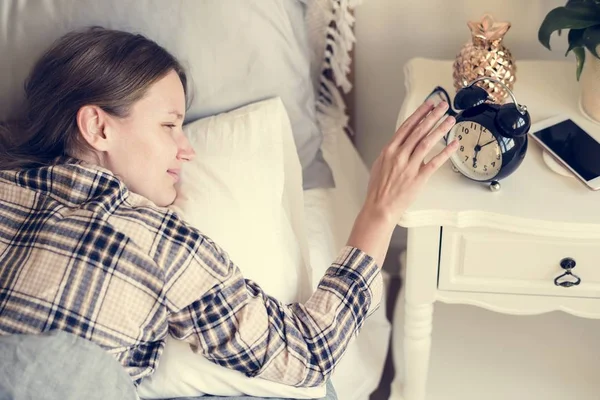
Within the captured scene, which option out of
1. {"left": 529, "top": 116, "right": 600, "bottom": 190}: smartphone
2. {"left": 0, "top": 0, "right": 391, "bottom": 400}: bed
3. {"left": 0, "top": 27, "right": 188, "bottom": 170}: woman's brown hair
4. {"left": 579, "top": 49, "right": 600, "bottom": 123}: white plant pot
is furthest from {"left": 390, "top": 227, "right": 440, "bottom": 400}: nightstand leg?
{"left": 0, "top": 27, "right": 188, "bottom": 170}: woman's brown hair

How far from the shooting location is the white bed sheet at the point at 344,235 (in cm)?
126

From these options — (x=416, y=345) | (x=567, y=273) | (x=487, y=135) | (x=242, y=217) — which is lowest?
(x=416, y=345)

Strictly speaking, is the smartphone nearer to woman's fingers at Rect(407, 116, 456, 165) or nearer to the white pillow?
woman's fingers at Rect(407, 116, 456, 165)

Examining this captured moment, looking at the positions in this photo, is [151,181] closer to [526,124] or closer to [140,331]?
[140,331]

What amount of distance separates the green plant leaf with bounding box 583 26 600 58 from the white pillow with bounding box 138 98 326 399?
48cm

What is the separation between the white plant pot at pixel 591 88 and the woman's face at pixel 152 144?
635 mm

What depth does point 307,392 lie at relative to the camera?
96cm

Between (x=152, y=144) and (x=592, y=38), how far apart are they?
25.8 inches

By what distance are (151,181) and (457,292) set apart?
51cm

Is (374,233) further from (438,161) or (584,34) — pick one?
(584,34)

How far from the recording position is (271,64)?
3.78 feet

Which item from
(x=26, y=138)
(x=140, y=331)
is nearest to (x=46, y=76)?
(x=26, y=138)

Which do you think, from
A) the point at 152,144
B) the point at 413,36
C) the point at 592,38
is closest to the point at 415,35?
the point at 413,36

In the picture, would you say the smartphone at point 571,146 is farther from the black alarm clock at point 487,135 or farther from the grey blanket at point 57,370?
the grey blanket at point 57,370
